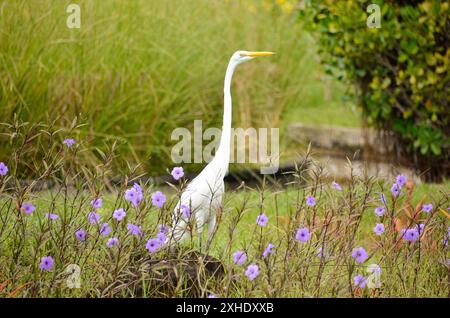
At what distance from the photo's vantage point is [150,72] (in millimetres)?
6770

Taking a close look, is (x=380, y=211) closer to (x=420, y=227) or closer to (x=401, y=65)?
(x=420, y=227)

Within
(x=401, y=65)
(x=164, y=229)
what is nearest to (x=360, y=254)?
(x=164, y=229)

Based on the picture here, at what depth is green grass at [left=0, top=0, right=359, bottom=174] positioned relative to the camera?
237 inches

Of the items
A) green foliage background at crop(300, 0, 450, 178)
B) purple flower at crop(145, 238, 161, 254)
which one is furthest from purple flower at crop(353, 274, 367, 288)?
green foliage background at crop(300, 0, 450, 178)

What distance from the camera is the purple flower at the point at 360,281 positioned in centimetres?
316

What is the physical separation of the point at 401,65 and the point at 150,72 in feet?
6.61

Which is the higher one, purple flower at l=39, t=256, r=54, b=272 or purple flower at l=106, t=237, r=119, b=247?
purple flower at l=106, t=237, r=119, b=247

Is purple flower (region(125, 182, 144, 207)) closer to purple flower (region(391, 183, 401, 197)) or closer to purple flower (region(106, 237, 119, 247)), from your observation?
purple flower (region(106, 237, 119, 247))

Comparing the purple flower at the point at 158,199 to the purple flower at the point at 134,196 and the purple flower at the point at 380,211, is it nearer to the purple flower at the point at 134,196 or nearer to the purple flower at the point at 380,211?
the purple flower at the point at 134,196

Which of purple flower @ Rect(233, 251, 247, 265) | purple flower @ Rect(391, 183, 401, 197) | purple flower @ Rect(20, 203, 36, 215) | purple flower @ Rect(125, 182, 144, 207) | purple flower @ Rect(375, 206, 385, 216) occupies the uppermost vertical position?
purple flower @ Rect(125, 182, 144, 207)

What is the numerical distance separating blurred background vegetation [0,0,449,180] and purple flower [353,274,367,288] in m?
2.84

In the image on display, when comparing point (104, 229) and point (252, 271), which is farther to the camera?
point (104, 229)
